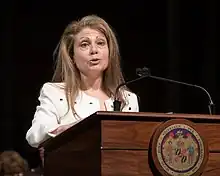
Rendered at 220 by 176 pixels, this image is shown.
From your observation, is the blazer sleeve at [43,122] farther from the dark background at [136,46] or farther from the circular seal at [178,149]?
the dark background at [136,46]

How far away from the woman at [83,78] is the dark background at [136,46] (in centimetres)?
208

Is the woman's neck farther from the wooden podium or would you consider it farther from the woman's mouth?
the wooden podium

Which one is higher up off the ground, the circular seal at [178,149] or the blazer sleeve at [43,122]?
the blazer sleeve at [43,122]

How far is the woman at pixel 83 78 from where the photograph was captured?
2.12 meters

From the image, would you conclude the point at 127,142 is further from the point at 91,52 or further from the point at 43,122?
the point at 91,52

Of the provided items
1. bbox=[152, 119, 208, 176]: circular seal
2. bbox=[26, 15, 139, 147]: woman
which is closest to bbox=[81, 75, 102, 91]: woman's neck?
bbox=[26, 15, 139, 147]: woman

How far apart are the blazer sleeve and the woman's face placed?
0.52 ft

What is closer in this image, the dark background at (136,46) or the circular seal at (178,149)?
the circular seal at (178,149)

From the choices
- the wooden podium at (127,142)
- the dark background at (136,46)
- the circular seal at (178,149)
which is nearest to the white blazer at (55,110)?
the wooden podium at (127,142)

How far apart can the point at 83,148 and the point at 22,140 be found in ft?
8.94

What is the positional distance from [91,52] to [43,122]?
0.33 metres

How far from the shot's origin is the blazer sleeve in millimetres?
1965

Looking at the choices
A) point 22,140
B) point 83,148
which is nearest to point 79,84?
Answer: point 83,148

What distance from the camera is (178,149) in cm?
147
